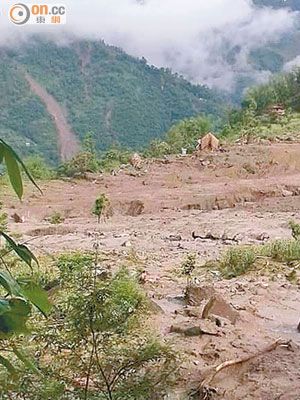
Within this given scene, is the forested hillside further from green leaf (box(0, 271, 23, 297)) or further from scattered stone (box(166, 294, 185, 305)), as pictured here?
green leaf (box(0, 271, 23, 297))

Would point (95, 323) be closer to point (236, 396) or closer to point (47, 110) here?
point (236, 396)

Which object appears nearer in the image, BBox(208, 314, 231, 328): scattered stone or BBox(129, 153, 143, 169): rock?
BBox(208, 314, 231, 328): scattered stone

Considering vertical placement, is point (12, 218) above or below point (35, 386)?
below

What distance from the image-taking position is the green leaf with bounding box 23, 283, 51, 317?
0.61 m

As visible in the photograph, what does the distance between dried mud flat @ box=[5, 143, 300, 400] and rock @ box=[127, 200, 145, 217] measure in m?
0.04

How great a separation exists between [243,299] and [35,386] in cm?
266

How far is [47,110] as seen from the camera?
1962 centimetres

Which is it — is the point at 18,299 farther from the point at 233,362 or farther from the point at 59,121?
the point at 59,121

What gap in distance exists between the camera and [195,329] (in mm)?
3213

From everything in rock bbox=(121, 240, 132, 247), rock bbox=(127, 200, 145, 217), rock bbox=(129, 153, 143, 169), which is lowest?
rock bbox=(127, 200, 145, 217)

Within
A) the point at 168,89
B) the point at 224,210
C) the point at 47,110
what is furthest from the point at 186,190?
the point at 168,89

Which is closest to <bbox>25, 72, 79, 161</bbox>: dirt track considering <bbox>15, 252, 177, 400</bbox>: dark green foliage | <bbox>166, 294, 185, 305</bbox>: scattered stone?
<bbox>166, 294, 185, 305</bbox>: scattered stone

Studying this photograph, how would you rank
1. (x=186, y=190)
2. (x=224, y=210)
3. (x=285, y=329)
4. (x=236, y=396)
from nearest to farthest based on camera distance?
(x=236, y=396) → (x=285, y=329) → (x=224, y=210) → (x=186, y=190)

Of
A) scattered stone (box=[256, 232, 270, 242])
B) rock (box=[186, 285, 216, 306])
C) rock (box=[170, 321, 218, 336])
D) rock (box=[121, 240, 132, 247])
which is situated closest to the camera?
rock (box=[170, 321, 218, 336])
